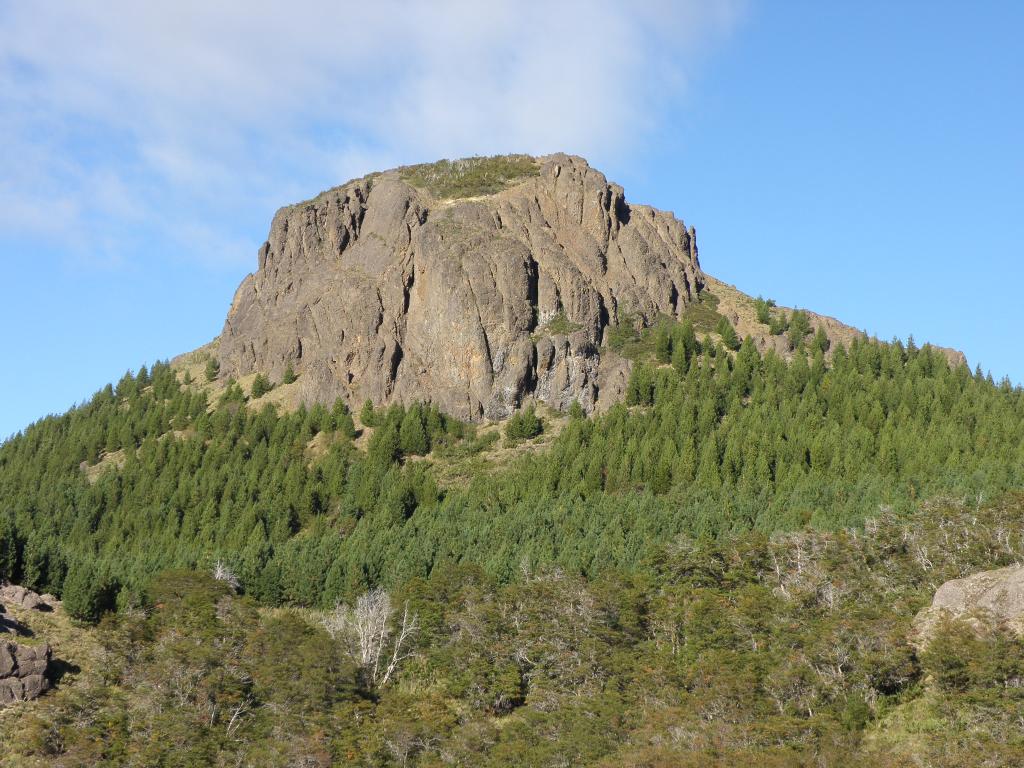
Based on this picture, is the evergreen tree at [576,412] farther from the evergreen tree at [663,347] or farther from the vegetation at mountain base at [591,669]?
the vegetation at mountain base at [591,669]

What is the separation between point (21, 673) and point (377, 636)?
32.2 m

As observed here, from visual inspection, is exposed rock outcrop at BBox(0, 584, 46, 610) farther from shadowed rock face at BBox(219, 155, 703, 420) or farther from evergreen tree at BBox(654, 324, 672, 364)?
evergreen tree at BBox(654, 324, 672, 364)

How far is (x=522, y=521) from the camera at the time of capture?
124 meters

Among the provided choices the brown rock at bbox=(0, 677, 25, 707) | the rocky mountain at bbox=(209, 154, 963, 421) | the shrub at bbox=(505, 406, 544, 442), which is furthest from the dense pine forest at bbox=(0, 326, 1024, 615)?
the brown rock at bbox=(0, 677, 25, 707)

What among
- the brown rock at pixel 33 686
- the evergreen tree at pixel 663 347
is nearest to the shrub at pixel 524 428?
the evergreen tree at pixel 663 347

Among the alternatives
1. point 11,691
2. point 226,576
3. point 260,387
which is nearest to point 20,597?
point 226,576

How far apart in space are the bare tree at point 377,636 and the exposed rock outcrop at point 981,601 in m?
47.2

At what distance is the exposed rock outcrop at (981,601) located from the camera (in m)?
73.4

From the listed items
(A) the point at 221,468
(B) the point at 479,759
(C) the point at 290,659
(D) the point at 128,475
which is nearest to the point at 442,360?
(A) the point at 221,468

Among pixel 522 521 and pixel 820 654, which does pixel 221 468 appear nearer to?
pixel 522 521

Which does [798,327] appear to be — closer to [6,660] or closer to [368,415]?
[368,415]

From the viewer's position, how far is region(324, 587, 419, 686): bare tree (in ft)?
309

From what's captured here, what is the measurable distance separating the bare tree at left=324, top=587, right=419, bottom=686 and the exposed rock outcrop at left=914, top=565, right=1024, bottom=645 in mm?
47150

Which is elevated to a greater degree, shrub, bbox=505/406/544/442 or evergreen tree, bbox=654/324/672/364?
evergreen tree, bbox=654/324/672/364
